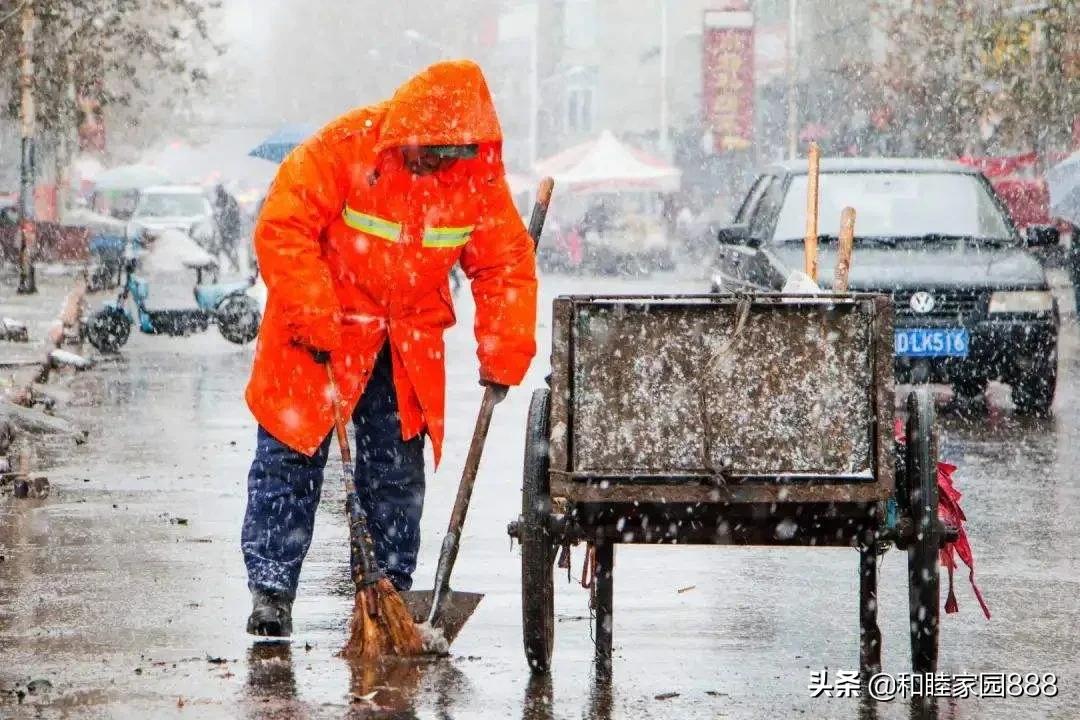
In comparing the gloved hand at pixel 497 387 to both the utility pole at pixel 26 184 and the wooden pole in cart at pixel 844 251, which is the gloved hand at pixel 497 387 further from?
the utility pole at pixel 26 184

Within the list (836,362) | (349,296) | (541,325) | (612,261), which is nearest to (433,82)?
(349,296)

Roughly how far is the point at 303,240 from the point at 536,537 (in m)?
1.11

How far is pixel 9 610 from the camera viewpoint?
6398 mm

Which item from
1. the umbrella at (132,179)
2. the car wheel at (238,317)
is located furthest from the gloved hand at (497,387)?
the umbrella at (132,179)

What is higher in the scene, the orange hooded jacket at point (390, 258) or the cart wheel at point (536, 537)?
the orange hooded jacket at point (390, 258)

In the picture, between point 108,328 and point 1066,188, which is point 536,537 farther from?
point 1066,188

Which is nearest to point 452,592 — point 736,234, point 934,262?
point 736,234

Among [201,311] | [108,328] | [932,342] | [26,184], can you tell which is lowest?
[108,328]

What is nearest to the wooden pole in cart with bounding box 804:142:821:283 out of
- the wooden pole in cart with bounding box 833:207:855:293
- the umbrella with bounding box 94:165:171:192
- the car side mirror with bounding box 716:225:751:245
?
the wooden pole in cart with bounding box 833:207:855:293

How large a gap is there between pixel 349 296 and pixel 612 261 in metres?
34.1

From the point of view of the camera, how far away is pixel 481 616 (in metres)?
6.43

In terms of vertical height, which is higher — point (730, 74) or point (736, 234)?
point (730, 74)

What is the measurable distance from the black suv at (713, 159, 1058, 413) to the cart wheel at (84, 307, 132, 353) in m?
6.85

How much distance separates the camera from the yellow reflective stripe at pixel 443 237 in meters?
5.93
